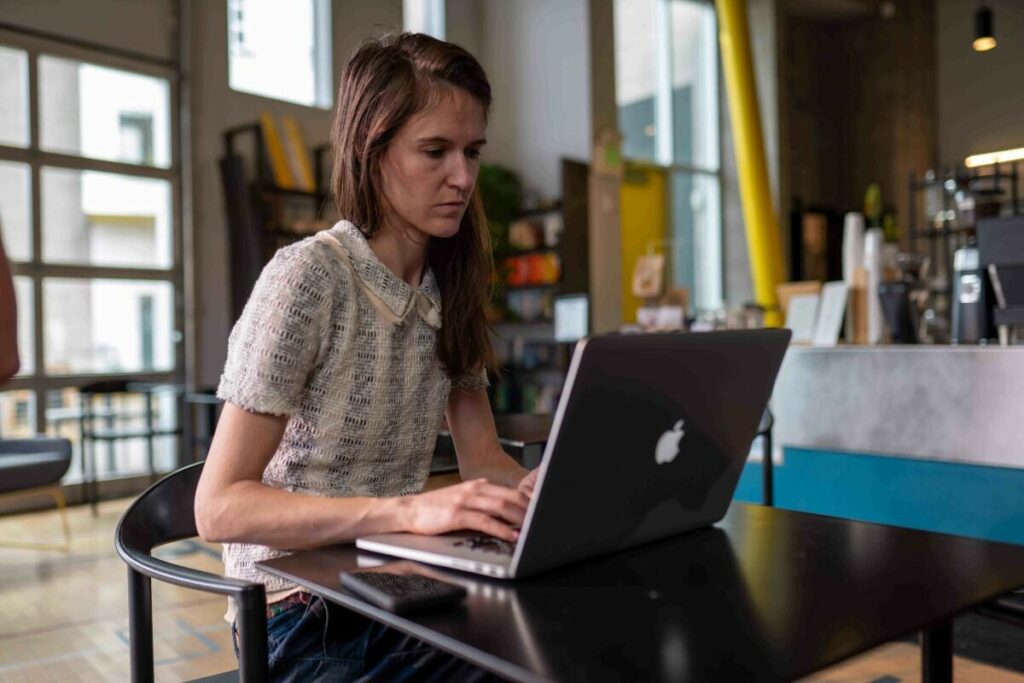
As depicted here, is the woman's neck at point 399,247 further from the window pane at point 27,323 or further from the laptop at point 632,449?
the window pane at point 27,323

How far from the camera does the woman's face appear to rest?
112cm

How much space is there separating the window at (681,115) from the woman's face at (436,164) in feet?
27.0

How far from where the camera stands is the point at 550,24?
822 centimetres

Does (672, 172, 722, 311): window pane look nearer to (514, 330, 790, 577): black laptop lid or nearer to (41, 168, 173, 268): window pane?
(41, 168, 173, 268): window pane

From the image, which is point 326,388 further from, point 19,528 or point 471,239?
point 19,528

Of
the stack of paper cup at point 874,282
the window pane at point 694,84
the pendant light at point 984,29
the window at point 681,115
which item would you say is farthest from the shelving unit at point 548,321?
the stack of paper cup at point 874,282

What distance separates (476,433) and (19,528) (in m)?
4.81

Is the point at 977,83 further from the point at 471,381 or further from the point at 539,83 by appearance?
the point at 471,381

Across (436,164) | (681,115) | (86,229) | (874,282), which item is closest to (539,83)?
(681,115)

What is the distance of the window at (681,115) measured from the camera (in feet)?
30.9

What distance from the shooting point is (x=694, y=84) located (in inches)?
395

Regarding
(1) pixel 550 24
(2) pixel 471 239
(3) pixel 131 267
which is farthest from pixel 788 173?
(2) pixel 471 239

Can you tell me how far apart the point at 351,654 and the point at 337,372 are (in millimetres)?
334

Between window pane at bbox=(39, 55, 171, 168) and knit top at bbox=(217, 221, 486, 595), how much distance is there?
580cm
